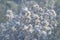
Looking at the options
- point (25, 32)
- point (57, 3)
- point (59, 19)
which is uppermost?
point (57, 3)

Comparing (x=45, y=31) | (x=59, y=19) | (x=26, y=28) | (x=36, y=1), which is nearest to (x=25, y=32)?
(x=26, y=28)

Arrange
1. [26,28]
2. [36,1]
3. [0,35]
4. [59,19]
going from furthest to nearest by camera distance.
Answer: [36,1], [59,19], [0,35], [26,28]

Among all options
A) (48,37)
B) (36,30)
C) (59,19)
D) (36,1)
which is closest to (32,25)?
(36,30)

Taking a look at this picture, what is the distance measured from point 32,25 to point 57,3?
77.0 inches

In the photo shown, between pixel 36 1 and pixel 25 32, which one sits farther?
pixel 36 1

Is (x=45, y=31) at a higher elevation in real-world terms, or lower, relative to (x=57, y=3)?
lower

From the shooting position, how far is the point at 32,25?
5000mm

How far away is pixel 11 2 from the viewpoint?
7016mm

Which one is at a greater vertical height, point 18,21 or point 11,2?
point 11,2

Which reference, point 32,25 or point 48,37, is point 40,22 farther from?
point 48,37

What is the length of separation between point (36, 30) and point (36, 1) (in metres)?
1.80

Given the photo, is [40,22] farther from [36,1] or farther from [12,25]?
[36,1]

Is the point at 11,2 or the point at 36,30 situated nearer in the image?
the point at 36,30

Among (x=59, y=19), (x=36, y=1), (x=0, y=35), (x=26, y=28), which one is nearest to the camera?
(x=26, y=28)
